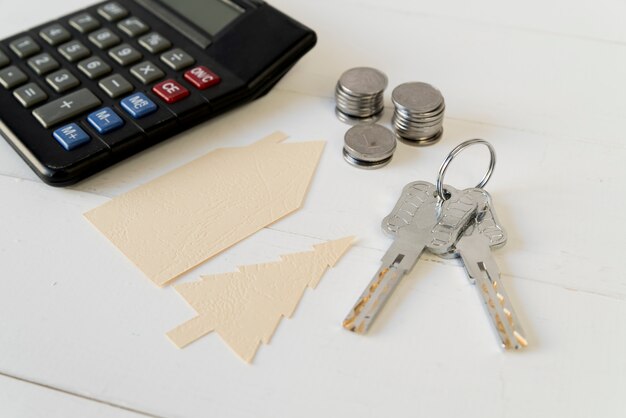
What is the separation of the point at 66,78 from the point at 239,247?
22cm

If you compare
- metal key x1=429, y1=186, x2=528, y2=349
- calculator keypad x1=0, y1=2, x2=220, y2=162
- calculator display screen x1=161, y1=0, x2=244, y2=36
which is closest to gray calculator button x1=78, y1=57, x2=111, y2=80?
calculator keypad x1=0, y1=2, x2=220, y2=162

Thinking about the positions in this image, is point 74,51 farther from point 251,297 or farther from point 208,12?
point 251,297

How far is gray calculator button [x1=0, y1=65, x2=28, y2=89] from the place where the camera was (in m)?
0.63

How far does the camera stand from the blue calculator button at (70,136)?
0.58m

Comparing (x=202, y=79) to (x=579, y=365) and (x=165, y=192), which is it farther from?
(x=579, y=365)

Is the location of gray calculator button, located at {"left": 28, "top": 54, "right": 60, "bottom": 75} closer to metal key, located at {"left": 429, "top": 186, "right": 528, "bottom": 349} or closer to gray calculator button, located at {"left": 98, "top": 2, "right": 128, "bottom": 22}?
gray calculator button, located at {"left": 98, "top": 2, "right": 128, "bottom": 22}

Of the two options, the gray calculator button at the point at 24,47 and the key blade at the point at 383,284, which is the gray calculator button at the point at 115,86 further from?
the key blade at the point at 383,284

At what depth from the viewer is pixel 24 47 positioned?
26.2 inches

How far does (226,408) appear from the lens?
457mm

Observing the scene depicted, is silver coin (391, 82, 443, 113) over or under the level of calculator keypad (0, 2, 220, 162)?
over

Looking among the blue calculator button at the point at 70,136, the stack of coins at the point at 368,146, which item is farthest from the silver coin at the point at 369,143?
the blue calculator button at the point at 70,136

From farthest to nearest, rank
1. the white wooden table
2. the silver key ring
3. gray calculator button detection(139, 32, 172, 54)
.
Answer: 1. gray calculator button detection(139, 32, 172, 54)
2. the silver key ring
3. the white wooden table

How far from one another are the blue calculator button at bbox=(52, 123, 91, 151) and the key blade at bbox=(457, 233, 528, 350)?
0.30 metres

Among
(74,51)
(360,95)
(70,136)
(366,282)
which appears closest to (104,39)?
(74,51)
